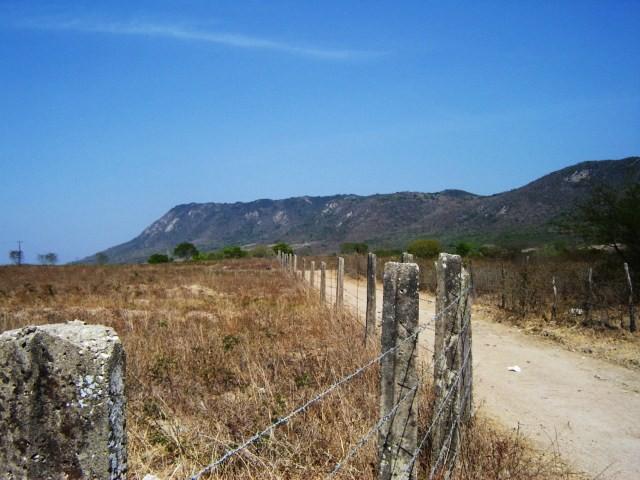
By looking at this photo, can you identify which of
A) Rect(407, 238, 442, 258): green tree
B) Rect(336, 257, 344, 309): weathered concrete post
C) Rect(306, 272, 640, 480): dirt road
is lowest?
Rect(306, 272, 640, 480): dirt road

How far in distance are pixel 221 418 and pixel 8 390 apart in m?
3.65

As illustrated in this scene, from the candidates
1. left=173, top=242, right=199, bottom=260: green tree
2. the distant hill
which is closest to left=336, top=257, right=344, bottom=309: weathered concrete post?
the distant hill

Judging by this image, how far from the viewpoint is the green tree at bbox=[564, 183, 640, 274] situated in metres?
15.6

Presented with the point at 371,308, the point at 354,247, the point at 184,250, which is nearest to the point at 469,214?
the point at 354,247

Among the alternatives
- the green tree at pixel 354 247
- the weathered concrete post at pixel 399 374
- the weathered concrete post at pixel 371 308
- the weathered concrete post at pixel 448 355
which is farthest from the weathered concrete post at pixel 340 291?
the green tree at pixel 354 247

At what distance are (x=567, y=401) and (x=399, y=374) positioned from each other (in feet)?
16.1

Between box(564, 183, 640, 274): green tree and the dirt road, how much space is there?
7197 mm

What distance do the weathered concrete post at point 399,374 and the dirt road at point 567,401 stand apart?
2502 mm

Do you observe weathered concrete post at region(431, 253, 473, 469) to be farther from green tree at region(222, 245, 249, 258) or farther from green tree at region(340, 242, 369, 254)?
green tree at region(222, 245, 249, 258)

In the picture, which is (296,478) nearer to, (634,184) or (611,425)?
Answer: (611,425)

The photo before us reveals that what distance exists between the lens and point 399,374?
2.84m

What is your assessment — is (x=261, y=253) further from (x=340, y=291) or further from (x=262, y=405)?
(x=262, y=405)

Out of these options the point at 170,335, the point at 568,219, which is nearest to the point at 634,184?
the point at 568,219

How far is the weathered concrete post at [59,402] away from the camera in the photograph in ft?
3.07
